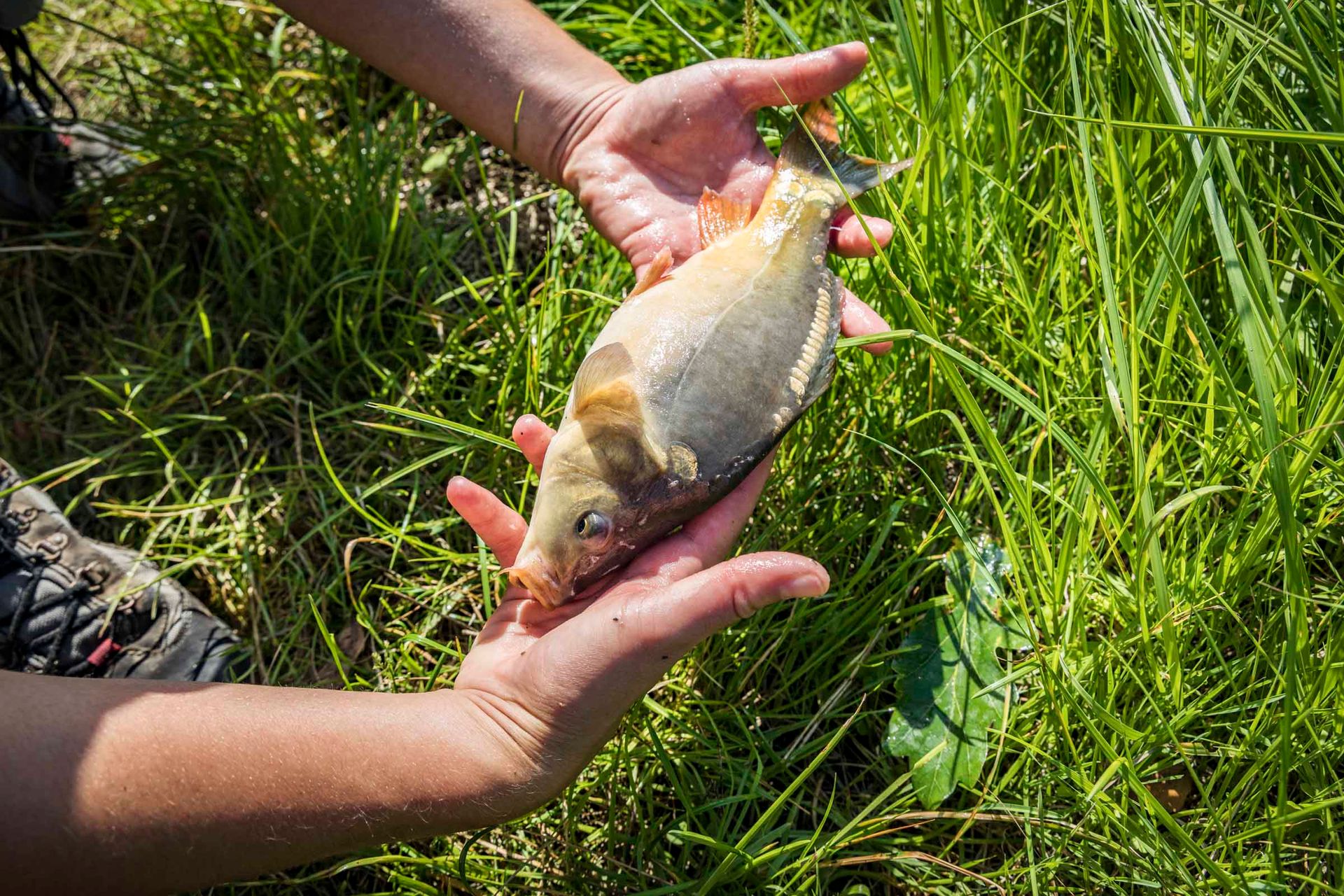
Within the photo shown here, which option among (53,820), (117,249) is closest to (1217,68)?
(53,820)

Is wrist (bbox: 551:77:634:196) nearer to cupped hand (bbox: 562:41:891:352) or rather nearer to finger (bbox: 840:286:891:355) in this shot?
cupped hand (bbox: 562:41:891:352)

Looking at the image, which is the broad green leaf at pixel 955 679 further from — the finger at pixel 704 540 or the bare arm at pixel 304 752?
the bare arm at pixel 304 752

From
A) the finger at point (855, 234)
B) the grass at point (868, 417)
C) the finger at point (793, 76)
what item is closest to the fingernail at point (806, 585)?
the grass at point (868, 417)

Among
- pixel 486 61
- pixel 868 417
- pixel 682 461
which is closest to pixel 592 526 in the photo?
pixel 682 461

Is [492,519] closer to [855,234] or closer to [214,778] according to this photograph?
[214,778]

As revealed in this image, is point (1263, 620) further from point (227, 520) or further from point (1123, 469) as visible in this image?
point (227, 520)

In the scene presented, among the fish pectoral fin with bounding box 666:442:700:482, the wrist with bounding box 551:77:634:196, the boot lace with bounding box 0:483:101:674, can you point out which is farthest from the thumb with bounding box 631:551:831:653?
the boot lace with bounding box 0:483:101:674
